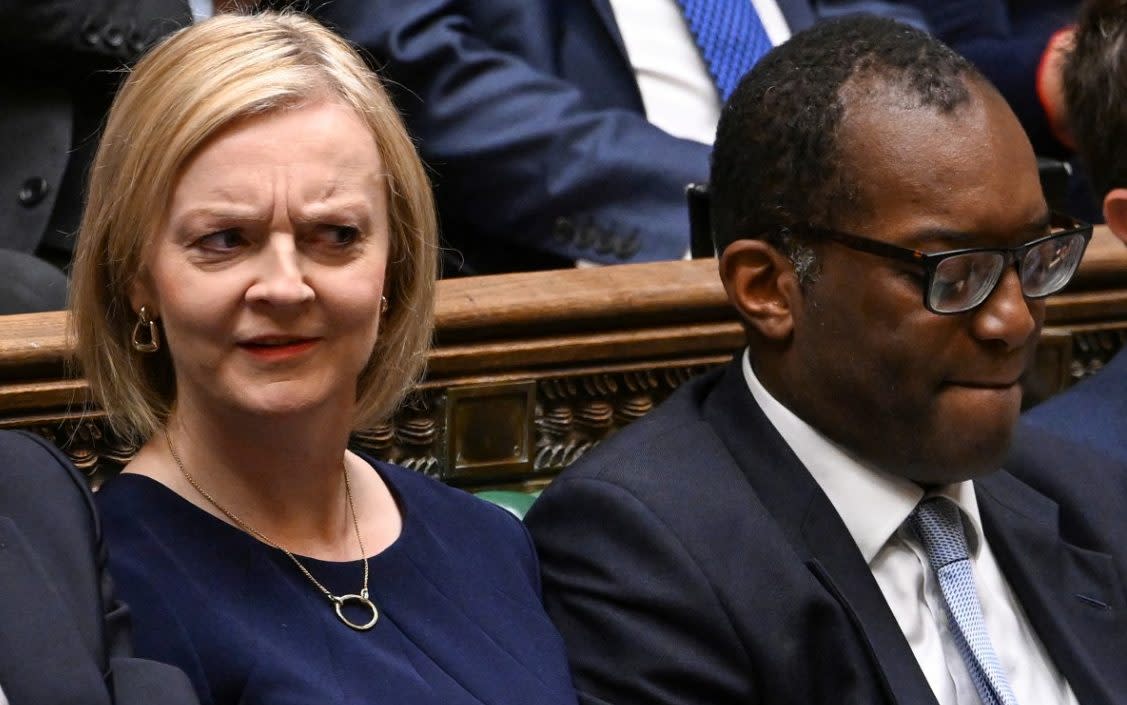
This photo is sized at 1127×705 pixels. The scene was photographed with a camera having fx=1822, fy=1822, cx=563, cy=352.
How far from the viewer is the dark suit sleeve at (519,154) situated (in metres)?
2.20

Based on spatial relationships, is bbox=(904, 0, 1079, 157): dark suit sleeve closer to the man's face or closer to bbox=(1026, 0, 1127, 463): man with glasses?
bbox=(1026, 0, 1127, 463): man with glasses

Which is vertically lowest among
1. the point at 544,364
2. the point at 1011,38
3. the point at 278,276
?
the point at 1011,38

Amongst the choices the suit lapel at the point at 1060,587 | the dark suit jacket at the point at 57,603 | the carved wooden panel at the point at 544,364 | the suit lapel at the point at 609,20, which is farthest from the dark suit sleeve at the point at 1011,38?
the dark suit jacket at the point at 57,603

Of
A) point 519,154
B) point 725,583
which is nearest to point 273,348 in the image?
point 725,583

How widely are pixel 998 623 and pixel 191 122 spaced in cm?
77

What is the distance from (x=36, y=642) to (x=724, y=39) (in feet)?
4.83

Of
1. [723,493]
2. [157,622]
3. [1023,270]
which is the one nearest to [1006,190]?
[1023,270]

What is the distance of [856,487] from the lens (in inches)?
58.1

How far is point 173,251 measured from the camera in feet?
4.20

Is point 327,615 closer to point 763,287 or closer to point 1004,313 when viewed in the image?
point 763,287

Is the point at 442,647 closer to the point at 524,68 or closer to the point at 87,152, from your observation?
the point at 87,152

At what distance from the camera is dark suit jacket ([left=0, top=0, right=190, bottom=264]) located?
1.95 metres

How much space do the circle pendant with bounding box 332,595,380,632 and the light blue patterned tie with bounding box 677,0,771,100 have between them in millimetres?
1145

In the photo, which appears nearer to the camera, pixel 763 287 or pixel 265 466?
pixel 265 466
